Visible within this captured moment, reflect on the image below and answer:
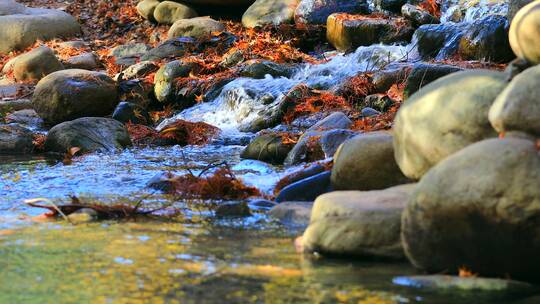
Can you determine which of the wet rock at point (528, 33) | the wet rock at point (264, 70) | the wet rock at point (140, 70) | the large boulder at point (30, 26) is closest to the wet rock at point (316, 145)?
the wet rock at point (528, 33)

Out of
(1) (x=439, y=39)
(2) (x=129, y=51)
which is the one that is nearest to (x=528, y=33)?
(1) (x=439, y=39)

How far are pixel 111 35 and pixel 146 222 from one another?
1385 centimetres

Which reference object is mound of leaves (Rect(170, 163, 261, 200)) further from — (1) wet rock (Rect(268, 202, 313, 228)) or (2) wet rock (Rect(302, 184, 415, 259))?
(2) wet rock (Rect(302, 184, 415, 259))

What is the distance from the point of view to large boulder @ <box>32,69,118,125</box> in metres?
12.3

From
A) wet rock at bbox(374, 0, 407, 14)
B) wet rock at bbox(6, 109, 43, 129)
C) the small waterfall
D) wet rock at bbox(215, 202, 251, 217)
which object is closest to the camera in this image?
wet rock at bbox(215, 202, 251, 217)

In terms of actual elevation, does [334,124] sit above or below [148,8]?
above

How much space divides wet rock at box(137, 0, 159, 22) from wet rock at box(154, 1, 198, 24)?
30 cm

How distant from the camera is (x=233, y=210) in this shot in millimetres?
5824

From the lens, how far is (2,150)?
10.4 m

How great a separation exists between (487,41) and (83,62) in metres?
7.82

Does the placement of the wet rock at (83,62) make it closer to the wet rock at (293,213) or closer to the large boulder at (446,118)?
the wet rock at (293,213)

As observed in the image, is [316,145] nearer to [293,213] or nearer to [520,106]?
[293,213]

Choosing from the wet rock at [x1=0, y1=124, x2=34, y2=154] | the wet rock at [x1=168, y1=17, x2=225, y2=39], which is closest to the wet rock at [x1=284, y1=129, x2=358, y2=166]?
the wet rock at [x1=0, y1=124, x2=34, y2=154]

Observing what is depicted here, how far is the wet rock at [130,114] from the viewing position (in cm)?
1223
